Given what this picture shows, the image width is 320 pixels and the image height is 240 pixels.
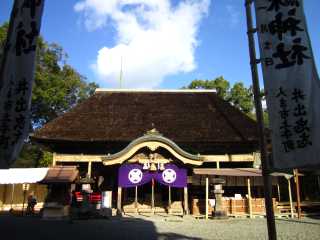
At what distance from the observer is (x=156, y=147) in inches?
431

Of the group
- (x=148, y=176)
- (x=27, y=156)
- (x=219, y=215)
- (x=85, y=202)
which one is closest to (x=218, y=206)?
(x=219, y=215)

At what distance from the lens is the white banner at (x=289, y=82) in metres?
3.38

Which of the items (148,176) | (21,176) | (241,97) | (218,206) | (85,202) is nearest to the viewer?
(218,206)

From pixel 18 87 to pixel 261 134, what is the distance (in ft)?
13.1

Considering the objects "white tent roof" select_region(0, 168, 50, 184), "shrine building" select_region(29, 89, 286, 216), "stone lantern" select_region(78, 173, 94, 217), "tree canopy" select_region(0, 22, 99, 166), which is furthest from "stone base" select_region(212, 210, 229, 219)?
"tree canopy" select_region(0, 22, 99, 166)

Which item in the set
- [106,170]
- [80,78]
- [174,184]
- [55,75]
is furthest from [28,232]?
[80,78]

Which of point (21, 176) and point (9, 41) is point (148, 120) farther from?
point (9, 41)

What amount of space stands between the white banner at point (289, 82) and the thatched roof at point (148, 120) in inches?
353

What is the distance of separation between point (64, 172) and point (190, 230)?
7.11 metres

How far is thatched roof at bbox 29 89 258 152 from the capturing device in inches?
498

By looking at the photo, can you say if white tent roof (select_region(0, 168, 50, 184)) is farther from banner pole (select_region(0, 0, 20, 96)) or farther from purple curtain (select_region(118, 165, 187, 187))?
banner pole (select_region(0, 0, 20, 96))

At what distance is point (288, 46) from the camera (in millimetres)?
3725

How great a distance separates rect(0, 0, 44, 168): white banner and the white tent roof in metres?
9.69

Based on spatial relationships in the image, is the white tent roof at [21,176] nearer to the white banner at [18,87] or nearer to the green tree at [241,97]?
the white banner at [18,87]
